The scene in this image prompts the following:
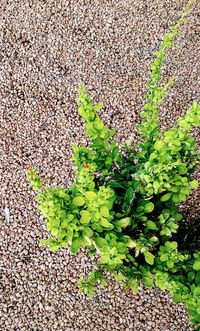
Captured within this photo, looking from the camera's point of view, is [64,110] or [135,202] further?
[64,110]

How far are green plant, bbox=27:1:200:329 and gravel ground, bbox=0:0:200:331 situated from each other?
471 mm

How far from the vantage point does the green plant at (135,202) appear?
171cm

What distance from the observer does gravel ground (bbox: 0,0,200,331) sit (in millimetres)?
2584

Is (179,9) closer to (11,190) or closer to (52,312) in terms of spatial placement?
(11,190)

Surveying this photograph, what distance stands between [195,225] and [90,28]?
155cm

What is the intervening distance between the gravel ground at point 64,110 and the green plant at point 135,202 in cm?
47

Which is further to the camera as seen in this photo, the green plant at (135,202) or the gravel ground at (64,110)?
the gravel ground at (64,110)

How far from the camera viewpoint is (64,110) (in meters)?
3.09

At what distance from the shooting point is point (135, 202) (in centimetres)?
207

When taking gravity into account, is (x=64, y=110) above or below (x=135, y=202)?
above

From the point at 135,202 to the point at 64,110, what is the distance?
1.19 meters

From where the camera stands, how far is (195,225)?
2664 millimetres

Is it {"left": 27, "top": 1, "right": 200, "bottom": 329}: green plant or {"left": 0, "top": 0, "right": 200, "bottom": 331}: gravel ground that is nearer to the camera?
{"left": 27, "top": 1, "right": 200, "bottom": 329}: green plant

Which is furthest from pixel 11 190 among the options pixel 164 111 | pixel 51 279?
pixel 164 111
